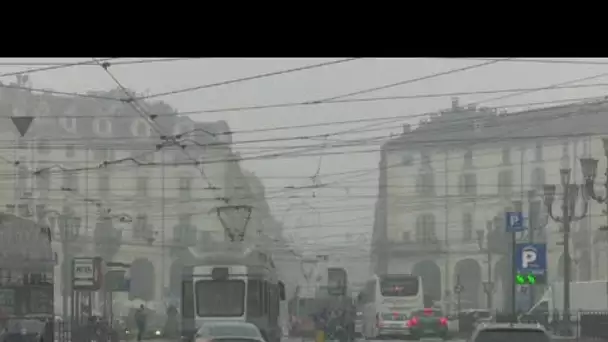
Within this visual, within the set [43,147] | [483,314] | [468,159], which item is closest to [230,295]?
[483,314]

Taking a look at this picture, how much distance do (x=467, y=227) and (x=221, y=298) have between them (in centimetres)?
1067

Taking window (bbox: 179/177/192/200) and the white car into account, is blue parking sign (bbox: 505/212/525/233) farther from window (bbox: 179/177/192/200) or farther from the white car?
the white car

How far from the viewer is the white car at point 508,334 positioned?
12383 mm

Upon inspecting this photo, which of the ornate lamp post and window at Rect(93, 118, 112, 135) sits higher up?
window at Rect(93, 118, 112, 135)

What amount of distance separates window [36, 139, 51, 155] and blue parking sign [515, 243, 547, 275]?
11.2 m

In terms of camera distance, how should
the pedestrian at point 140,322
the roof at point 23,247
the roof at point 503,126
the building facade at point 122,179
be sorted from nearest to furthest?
the roof at point 23,247
the pedestrian at point 140,322
the building facade at point 122,179
the roof at point 503,126

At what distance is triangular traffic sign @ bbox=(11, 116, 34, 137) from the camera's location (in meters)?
25.4

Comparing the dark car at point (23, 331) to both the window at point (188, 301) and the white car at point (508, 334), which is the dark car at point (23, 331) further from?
the white car at point (508, 334)

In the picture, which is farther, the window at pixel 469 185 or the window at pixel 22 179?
the window at pixel 469 185

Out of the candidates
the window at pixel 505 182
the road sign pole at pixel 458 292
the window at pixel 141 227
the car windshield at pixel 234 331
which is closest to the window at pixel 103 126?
the window at pixel 141 227

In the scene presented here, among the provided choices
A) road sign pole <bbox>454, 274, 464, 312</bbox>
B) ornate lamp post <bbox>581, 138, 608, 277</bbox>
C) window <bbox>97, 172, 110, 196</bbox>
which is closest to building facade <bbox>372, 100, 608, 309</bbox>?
road sign pole <bbox>454, 274, 464, 312</bbox>

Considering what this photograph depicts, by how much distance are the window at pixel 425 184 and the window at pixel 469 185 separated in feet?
2.86

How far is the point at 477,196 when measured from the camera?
1196 inches
